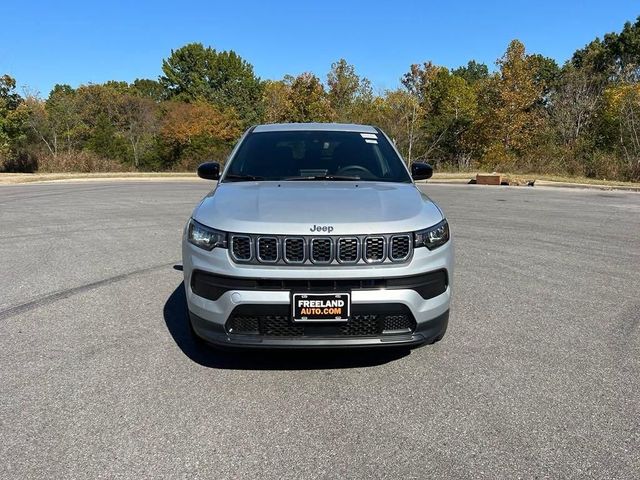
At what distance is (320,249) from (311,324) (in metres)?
0.46

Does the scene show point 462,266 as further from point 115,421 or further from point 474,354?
point 115,421

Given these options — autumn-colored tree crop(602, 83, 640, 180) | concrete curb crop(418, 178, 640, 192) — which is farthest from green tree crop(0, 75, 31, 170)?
autumn-colored tree crop(602, 83, 640, 180)

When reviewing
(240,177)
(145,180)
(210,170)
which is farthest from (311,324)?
(145,180)

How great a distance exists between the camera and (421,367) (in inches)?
150

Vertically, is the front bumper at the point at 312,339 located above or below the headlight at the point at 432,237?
below

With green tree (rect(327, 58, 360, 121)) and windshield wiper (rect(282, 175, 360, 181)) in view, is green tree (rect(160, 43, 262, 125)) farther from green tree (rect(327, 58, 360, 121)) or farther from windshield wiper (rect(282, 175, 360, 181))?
windshield wiper (rect(282, 175, 360, 181))

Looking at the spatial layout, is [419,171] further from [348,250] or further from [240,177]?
[348,250]

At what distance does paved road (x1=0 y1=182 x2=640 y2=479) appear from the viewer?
8.86 ft

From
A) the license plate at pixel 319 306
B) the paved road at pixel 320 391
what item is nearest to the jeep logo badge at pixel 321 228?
the license plate at pixel 319 306

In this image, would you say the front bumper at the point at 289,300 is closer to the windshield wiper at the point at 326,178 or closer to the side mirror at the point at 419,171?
the windshield wiper at the point at 326,178

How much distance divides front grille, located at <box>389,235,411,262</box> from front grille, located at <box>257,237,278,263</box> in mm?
718

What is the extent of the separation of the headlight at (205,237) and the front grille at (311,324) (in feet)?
1.45

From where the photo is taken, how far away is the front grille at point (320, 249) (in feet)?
10.8

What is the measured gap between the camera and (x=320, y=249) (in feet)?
10.8
